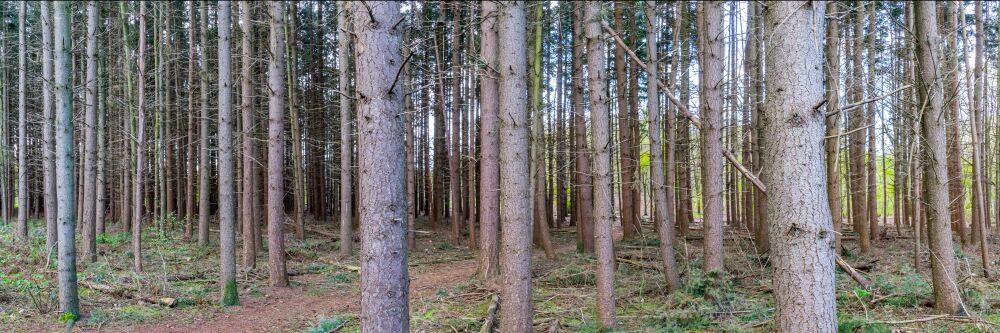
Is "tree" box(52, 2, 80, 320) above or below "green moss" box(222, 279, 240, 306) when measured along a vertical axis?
above

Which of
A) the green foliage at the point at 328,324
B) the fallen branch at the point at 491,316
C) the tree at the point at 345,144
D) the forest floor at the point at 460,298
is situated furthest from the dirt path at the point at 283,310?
the tree at the point at 345,144

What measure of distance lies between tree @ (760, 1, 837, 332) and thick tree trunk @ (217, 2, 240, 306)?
7766 mm

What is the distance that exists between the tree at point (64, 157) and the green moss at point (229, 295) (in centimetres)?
187

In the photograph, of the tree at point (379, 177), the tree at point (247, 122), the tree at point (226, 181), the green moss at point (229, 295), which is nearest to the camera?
the tree at point (379, 177)

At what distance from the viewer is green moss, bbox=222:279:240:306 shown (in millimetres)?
8727

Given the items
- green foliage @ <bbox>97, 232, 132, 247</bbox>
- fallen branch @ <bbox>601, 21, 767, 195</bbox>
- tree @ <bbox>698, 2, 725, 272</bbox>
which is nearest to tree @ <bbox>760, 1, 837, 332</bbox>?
fallen branch @ <bbox>601, 21, 767, 195</bbox>

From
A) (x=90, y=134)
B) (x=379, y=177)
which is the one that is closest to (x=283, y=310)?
(x=379, y=177)

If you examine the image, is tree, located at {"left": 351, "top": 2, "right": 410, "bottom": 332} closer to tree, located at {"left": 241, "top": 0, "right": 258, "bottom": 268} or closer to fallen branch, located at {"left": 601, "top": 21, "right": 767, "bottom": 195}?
fallen branch, located at {"left": 601, "top": 21, "right": 767, "bottom": 195}

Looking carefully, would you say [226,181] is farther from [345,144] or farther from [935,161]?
[935,161]

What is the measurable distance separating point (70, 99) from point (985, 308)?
11434mm

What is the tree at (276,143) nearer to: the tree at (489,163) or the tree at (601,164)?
the tree at (489,163)

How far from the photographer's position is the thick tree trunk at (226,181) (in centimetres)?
854

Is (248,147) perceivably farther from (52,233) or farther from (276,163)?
(52,233)

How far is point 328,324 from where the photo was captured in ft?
23.6
